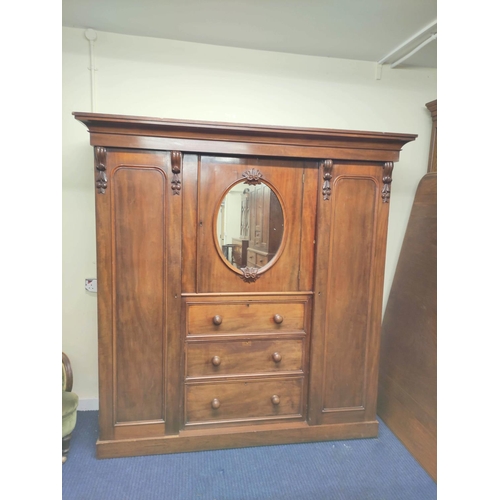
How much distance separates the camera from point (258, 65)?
2000 millimetres

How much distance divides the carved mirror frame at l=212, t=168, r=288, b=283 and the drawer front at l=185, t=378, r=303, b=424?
62cm

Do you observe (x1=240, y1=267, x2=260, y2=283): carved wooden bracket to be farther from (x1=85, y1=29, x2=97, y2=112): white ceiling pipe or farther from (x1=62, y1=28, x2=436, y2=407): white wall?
(x1=85, y1=29, x2=97, y2=112): white ceiling pipe

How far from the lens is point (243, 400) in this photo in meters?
1.78

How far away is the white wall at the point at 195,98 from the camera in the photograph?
6.15 ft

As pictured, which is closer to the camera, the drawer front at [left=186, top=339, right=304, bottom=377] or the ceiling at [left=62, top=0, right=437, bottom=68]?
the ceiling at [left=62, top=0, right=437, bottom=68]

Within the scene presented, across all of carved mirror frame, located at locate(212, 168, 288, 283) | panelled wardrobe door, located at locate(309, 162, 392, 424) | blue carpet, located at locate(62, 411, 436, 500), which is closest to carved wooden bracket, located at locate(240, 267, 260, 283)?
carved mirror frame, located at locate(212, 168, 288, 283)

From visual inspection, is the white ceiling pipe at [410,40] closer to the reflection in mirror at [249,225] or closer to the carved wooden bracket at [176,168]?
the reflection in mirror at [249,225]

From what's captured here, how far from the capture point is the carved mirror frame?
1.66 meters

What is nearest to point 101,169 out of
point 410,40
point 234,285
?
point 234,285

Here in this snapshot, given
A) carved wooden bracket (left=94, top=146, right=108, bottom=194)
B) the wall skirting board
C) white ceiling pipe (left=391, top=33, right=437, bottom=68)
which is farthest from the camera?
the wall skirting board

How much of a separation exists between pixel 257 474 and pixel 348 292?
107 centimetres

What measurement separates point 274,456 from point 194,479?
0.45m

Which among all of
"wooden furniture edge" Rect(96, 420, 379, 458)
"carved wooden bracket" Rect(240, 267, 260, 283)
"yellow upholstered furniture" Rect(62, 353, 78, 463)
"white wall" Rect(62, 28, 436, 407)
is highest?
"white wall" Rect(62, 28, 436, 407)

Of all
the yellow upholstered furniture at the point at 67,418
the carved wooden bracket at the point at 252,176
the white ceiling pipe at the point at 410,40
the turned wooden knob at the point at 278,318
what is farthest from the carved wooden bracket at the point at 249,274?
the white ceiling pipe at the point at 410,40
